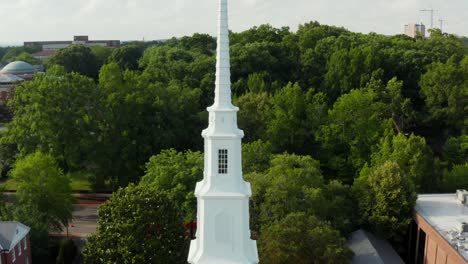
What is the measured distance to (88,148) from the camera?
44.2m

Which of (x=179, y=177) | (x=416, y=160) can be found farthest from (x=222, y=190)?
(x=416, y=160)

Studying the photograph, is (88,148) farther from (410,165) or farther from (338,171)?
(410,165)

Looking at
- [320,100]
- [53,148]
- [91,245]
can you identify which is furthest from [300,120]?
[91,245]

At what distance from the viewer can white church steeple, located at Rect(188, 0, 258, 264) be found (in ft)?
58.9

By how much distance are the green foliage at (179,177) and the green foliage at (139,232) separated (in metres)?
4.42

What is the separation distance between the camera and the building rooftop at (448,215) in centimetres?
2852

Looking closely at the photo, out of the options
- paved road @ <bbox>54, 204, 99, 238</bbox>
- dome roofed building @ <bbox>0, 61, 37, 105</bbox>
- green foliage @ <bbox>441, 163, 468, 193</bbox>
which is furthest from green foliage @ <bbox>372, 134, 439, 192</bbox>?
dome roofed building @ <bbox>0, 61, 37, 105</bbox>

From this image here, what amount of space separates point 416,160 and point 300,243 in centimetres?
1741

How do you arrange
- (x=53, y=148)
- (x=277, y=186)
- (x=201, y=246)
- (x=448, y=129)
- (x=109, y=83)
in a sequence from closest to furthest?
1. (x=201, y=246)
2. (x=277, y=186)
3. (x=53, y=148)
4. (x=109, y=83)
5. (x=448, y=129)

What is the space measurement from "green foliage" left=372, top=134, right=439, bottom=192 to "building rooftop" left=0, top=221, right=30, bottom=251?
1145 inches

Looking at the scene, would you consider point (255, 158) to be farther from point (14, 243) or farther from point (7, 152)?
point (7, 152)

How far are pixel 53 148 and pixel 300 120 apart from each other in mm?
25100

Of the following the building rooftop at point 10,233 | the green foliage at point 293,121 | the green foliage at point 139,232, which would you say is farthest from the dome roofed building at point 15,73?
the green foliage at point 139,232

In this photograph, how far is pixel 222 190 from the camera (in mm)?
18000
